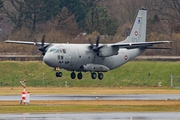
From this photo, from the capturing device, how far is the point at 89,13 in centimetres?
11244

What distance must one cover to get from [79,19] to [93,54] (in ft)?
154

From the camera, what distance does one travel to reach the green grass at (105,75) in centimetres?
7856

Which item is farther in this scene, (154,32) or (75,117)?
(154,32)

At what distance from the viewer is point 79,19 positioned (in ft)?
379

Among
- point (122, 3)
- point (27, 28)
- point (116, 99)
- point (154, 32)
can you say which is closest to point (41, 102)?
point (116, 99)

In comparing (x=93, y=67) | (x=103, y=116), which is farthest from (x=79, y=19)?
(x=103, y=116)

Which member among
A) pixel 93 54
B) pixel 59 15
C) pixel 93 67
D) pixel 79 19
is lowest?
pixel 93 67

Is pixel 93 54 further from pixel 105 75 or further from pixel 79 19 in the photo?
pixel 79 19

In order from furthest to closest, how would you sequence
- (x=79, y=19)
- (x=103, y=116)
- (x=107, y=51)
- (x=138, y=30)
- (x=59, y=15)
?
(x=79, y=19) → (x=59, y=15) → (x=138, y=30) → (x=107, y=51) → (x=103, y=116)

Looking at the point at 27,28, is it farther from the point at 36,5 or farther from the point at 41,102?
the point at 41,102

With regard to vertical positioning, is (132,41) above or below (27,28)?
below

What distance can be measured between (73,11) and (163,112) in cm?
7588

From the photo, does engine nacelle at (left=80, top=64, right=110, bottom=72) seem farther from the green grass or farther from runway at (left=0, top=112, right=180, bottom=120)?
runway at (left=0, top=112, right=180, bottom=120)

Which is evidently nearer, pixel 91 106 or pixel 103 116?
pixel 103 116
